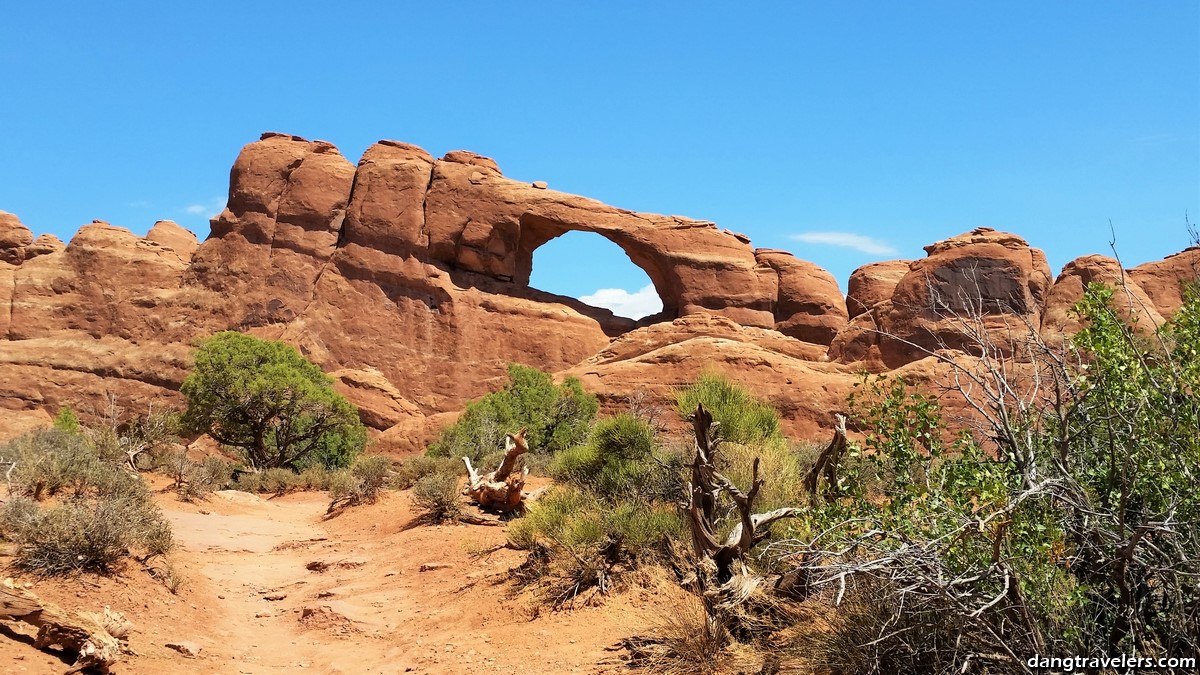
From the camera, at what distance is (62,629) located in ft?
20.7

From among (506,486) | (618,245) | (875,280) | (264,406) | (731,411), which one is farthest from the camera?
(875,280)

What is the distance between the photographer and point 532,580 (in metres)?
9.37

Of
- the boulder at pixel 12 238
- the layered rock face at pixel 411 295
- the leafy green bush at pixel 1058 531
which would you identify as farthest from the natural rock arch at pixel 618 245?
the leafy green bush at pixel 1058 531

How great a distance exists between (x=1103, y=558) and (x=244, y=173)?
46.1 m

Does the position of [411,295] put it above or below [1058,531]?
above

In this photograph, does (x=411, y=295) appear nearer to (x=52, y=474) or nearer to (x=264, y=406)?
(x=264, y=406)

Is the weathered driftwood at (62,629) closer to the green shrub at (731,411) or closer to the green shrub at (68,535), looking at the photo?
the green shrub at (68,535)

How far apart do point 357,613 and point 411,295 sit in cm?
3447

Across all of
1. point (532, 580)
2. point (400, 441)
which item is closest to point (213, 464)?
point (400, 441)

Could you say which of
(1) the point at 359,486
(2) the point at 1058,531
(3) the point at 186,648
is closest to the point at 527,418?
(1) the point at 359,486

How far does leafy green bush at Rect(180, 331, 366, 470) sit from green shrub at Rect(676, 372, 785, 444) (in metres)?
20.2

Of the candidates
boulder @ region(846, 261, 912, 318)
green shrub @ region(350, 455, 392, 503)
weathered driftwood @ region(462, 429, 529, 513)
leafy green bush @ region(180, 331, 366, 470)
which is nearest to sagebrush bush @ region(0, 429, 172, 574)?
weathered driftwood @ region(462, 429, 529, 513)

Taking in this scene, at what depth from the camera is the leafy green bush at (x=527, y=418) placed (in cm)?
2559

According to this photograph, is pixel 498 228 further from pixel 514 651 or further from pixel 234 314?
pixel 514 651
